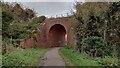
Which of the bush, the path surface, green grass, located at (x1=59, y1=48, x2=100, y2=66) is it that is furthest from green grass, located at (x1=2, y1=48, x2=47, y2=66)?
the bush

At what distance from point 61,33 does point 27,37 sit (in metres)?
17.1

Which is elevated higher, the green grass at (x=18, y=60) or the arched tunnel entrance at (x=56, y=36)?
the arched tunnel entrance at (x=56, y=36)

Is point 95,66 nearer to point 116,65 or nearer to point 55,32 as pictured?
point 116,65

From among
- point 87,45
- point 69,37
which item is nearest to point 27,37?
point 69,37

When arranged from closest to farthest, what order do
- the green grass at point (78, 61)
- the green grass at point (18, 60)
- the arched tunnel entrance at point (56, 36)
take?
the green grass at point (18, 60), the green grass at point (78, 61), the arched tunnel entrance at point (56, 36)

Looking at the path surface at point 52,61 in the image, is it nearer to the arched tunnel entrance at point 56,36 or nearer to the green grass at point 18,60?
the green grass at point 18,60

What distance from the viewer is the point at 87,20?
21094 millimetres

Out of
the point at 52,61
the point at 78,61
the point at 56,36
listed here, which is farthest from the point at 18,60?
the point at 56,36

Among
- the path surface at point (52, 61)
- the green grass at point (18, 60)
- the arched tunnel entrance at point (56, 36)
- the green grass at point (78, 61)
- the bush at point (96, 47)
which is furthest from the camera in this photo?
the arched tunnel entrance at point (56, 36)

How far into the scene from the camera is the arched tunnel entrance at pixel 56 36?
43703mm

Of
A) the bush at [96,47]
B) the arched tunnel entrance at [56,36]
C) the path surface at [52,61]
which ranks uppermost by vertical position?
the arched tunnel entrance at [56,36]

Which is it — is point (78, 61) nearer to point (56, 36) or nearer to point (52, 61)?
point (52, 61)

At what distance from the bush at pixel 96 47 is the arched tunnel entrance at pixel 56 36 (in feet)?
79.6

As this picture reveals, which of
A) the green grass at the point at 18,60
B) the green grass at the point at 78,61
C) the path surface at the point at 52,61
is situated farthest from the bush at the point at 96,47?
the green grass at the point at 18,60
